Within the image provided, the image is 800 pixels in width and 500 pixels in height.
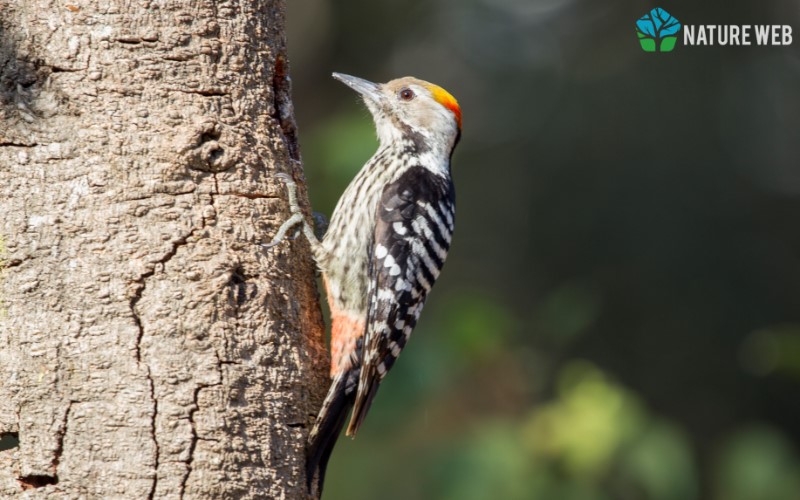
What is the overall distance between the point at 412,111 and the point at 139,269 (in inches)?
89.0

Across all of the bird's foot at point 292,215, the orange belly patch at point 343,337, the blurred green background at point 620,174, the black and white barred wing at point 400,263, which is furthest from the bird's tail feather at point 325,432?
the blurred green background at point 620,174

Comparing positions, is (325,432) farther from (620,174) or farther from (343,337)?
(620,174)

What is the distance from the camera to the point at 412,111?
5.11 meters

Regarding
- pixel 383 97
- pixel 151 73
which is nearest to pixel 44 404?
pixel 151 73

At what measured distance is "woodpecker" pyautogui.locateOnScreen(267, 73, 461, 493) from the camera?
3.85 meters

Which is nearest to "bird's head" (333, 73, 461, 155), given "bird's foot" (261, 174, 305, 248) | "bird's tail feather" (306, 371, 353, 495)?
"bird's foot" (261, 174, 305, 248)

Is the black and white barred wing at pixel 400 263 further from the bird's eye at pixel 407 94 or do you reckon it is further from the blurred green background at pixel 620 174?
the blurred green background at pixel 620 174

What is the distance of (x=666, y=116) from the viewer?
11.7 m

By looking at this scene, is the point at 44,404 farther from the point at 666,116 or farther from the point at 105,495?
the point at 666,116

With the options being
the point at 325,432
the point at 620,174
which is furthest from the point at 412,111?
the point at 620,174

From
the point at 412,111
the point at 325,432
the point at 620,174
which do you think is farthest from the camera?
the point at 620,174

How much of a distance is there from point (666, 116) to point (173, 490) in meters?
9.67

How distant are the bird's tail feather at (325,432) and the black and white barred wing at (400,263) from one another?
24cm

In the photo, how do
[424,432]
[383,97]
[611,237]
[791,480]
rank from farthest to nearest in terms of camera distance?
[611,237], [424,432], [791,480], [383,97]
